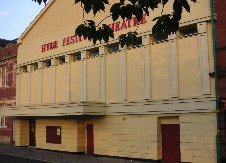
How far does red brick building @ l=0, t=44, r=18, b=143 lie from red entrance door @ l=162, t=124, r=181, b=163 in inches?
688

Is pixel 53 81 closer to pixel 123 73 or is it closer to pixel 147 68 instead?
pixel 123 73

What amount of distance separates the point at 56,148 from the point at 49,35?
8.77 metres

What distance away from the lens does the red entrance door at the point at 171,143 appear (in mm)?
18094

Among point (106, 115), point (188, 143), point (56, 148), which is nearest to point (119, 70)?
point (106, 115)

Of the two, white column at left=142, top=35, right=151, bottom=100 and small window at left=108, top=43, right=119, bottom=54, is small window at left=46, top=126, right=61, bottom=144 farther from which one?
white column at left=142, top=35, right=151, bottom=100

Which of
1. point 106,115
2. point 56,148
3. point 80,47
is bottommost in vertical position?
point 56,148

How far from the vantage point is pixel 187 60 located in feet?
58.1

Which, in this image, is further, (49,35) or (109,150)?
(49,35)

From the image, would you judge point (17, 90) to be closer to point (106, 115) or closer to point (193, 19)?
point (106, 115)

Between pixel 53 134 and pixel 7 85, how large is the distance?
10.2 m

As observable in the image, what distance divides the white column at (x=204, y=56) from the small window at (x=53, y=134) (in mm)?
12138

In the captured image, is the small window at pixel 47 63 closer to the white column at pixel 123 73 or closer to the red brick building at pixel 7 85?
the red brick building at pixel 7 85

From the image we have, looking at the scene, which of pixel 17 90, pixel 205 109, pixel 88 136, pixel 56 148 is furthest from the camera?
pixel 17 90

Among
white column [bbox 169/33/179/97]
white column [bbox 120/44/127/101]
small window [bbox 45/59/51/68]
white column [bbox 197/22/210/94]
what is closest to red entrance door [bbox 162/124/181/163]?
white column [bbox 169/33/179/97]
